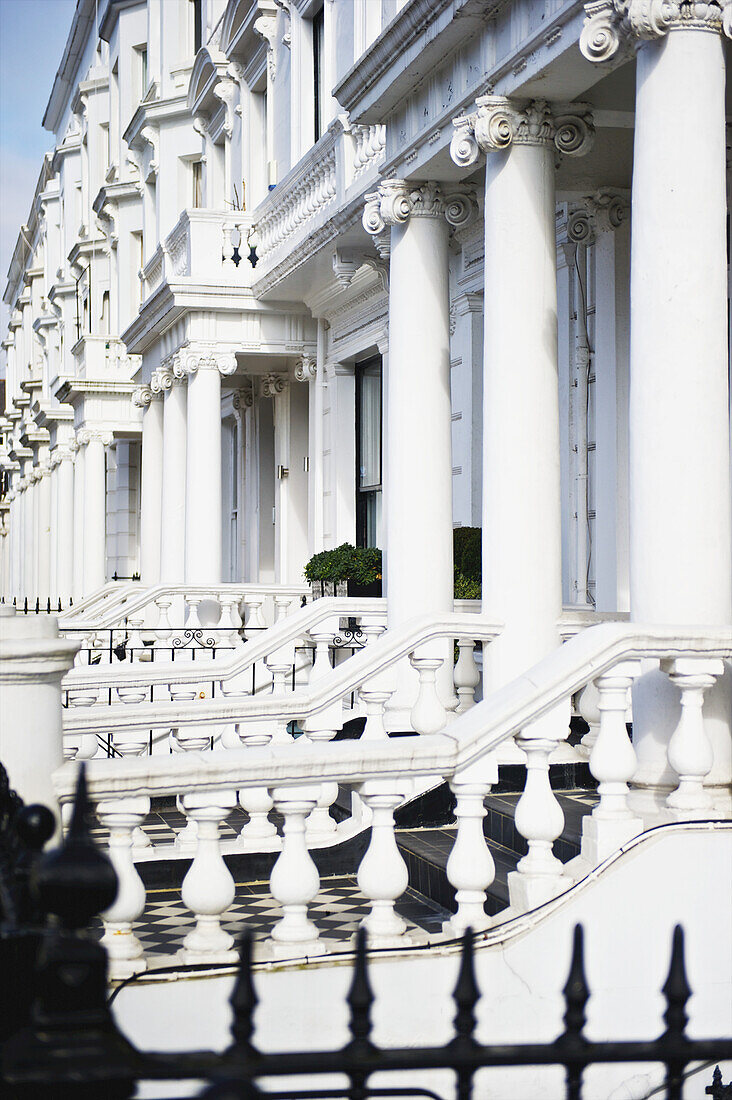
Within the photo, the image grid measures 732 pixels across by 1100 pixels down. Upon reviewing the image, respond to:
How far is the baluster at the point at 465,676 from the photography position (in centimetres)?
907

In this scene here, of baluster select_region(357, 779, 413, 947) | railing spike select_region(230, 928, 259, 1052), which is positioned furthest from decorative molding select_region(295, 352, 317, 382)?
railing spike select_region(230, 928, 259, 1052)

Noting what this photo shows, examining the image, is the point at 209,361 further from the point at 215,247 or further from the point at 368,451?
the point at 368,451

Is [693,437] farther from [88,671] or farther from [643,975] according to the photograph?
[88,671]

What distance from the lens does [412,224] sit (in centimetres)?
941

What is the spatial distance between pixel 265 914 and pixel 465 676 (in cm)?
275

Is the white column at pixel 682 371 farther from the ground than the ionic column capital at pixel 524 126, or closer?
closer

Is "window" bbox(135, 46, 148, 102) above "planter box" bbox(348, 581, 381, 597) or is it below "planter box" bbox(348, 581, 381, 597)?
above

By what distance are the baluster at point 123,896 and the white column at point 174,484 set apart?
12.9 metres

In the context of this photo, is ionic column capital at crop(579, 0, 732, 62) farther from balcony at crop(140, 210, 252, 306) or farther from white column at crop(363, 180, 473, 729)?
balcony at crop(140, 210, 252, 306)

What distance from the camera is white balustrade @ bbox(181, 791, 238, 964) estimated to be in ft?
14.6

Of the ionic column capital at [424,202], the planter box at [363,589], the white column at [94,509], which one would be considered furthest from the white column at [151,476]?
the ionic column capital at [424,202]

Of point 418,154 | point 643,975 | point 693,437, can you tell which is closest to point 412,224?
point 418,154

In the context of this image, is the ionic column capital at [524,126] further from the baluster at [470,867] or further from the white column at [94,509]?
the white column at [94,509]

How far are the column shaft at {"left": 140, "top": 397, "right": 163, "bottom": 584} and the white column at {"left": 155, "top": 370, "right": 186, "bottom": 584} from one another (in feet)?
5.79
